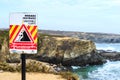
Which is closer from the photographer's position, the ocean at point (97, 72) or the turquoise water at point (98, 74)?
the turquoise water at point (98, 74)

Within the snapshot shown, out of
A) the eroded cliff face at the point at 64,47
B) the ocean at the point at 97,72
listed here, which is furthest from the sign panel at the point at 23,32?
the eroded cliff face at the point at 64,47

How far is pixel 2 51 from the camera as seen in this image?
58.9m

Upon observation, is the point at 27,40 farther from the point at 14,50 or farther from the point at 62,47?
the point at 62,47

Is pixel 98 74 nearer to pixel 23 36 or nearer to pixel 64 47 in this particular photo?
pixel 64 47

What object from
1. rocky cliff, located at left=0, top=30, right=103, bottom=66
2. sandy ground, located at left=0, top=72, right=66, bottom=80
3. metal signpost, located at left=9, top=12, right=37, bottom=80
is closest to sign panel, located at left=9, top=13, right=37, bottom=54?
metal signpost, located at left=9, top=12, right=37, bottom=80

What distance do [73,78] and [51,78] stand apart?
110 cm

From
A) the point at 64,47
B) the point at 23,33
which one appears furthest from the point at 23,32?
the point at 64,47

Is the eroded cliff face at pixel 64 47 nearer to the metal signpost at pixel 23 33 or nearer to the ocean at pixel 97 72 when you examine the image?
the ocean at pixel 97 72

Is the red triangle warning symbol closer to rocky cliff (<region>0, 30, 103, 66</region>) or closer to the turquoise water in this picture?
the turquoise water

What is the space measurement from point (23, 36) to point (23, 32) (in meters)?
0.08

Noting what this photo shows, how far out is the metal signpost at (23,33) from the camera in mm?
8266

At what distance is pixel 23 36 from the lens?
27.3 feet

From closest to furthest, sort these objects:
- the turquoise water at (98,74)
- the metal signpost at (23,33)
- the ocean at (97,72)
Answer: the metal signpost at (23,33), the turquoise water at (98,74), the ocean at (97,72)

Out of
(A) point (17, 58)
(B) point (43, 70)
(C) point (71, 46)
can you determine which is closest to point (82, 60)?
(C) point (71, 46)
